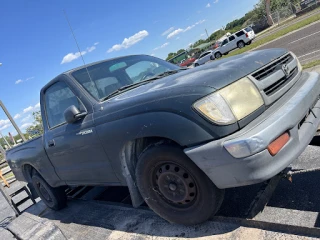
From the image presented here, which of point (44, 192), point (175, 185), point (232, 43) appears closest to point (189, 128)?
point (175, 185)

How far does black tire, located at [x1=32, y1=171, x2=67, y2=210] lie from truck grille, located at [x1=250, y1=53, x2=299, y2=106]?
3.60 m

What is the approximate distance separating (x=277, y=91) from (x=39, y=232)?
2770 millimetres

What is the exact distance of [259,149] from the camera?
2035 millimetres

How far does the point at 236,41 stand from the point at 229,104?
31.4 meters

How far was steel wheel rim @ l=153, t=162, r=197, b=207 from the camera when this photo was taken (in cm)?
251

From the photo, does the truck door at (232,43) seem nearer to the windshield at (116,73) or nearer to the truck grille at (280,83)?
the windshield at (116,73)

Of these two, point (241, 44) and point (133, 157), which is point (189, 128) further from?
point (241, 44)

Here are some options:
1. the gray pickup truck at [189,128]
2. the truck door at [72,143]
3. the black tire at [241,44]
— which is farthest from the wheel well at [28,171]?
the black tire at [241,44]

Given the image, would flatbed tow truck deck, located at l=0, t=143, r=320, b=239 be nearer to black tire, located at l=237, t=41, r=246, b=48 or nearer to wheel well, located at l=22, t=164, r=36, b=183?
wheel well, located at l=22, t=164, r=36, b=183

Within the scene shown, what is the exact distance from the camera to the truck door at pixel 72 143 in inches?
125

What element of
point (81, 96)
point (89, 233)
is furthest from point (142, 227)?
point (81, 96)

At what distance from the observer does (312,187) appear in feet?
8.89

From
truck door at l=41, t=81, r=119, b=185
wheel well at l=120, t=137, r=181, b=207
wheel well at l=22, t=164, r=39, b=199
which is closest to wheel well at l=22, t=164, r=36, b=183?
wheel well at l=22, t=164, r=39, b=199

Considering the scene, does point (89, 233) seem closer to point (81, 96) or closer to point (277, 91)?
point (81, 96)
